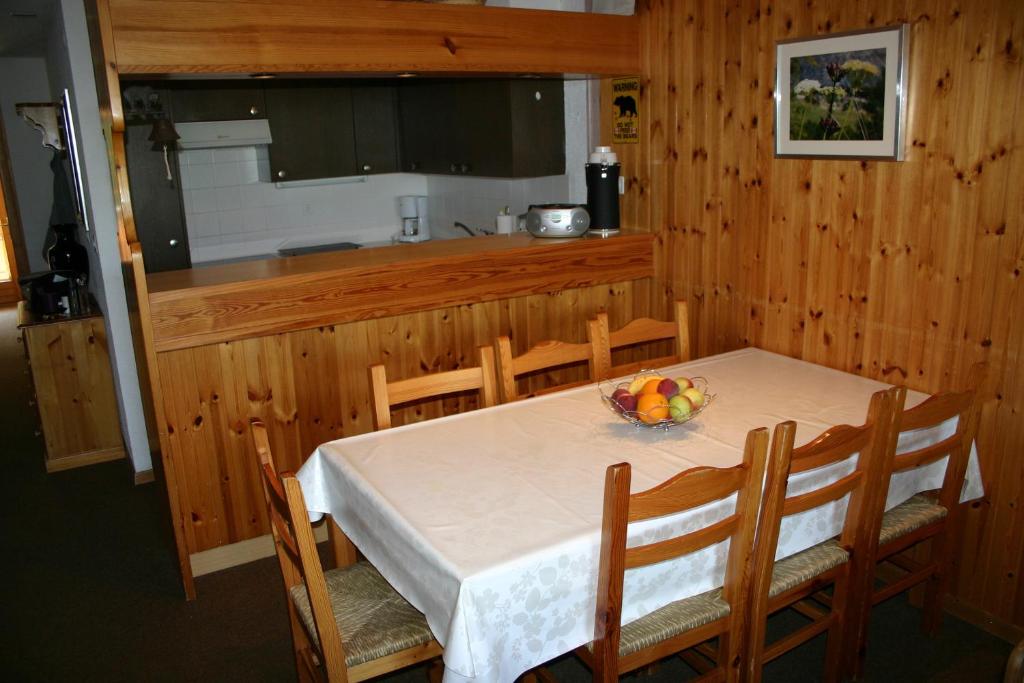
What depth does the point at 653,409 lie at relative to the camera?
2.25 m

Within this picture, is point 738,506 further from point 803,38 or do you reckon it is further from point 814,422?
point 803,38

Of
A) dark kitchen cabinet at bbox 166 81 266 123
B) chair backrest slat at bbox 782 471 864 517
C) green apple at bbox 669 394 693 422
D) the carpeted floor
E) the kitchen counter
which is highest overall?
dark kitchen cabinet at bbox 166 81 266 123

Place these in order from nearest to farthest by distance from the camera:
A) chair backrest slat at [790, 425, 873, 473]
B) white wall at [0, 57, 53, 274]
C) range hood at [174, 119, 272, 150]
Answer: chair backrest slat at [790, 425, 873, 473], range hood at [174, 119, 272, 150], white wall at [0, 57, 53, 274]

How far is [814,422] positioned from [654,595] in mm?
812

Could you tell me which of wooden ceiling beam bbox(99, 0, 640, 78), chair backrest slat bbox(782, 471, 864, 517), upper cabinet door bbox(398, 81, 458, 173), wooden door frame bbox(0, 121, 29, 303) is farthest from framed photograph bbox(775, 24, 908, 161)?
wooden door frame bbox(0, 121, 29, 303)

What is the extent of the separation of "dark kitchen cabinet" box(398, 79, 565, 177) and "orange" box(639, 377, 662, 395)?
2030 millimetres

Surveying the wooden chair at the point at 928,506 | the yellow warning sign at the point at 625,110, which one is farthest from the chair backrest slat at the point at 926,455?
the yellow warning sign at the point at 625,110

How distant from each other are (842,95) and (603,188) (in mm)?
1195

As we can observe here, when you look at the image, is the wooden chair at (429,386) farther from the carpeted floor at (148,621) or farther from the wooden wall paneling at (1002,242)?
the wooden wall paneling at (1002,242)

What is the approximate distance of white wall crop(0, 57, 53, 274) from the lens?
7266 mm

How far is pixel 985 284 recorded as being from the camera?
2383mm

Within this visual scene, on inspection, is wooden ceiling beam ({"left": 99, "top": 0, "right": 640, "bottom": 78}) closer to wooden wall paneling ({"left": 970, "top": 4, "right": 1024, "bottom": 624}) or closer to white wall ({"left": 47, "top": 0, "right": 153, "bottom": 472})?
white wall ({"left": 47, "top": 0, "right": 153, "bottom": 472})

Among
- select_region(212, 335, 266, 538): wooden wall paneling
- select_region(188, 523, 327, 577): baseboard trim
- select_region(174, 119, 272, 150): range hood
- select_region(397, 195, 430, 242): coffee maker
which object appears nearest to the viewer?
select_region(212, 335, 266, 538): wooden wall paneling

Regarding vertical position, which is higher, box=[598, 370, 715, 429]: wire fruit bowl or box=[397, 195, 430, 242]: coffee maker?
box=[397, 195, 430, 242]: coffee maker
